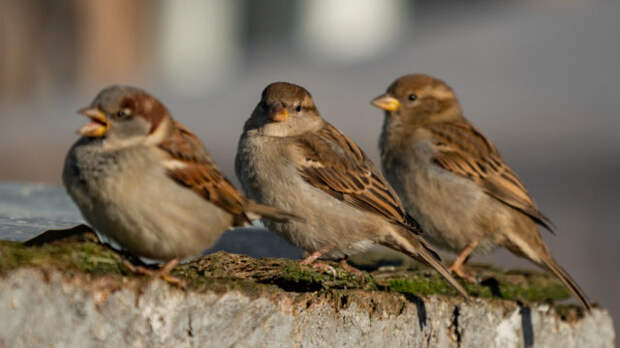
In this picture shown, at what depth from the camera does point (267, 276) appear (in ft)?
10.2

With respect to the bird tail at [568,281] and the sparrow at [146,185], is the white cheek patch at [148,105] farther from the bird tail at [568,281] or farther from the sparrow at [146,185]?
the bird tail at [568,281]

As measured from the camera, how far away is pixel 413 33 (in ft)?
53.7

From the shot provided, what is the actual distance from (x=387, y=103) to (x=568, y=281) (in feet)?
5.02

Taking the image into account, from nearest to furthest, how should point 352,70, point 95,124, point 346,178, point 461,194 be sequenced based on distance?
1. point 95,124
2. point 346,178
3. point 461,194
4. point 352,70

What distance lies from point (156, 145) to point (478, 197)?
2408 millimetres

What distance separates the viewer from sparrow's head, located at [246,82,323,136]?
Answer: 3.98 meters

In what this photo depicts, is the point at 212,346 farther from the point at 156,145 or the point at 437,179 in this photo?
the point at 437,179

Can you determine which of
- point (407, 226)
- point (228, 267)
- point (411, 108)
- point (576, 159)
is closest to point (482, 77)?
point (576, 159)

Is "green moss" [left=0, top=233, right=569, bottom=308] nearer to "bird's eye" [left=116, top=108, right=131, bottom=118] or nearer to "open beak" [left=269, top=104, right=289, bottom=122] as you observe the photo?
"bird's eye" [left=116, top=108, right=131, bottom=118]

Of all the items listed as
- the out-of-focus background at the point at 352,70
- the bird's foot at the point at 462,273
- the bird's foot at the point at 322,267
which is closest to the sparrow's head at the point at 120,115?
the bird's foot at the point at 322,267

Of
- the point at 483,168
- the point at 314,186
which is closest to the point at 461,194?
the point at 483,168

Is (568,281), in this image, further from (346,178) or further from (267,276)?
(267,276)

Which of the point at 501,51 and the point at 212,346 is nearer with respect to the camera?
the point at 212,346

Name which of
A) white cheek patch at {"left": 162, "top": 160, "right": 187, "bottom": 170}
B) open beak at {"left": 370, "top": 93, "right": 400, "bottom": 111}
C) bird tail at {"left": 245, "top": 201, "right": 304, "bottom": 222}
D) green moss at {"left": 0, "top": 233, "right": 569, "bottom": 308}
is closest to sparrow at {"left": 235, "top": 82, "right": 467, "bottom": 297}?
green moss at {"left": 0, "top": 233, "right": 569, "bottom": 308}
